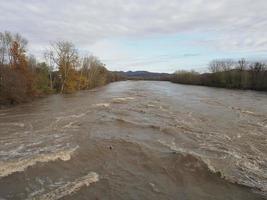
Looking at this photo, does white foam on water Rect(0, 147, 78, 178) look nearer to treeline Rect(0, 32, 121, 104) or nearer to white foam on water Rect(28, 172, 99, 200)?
white foam on water Rect(28, 172, 99, 200)

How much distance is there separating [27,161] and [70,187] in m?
2.80

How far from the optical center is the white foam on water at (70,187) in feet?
24.6

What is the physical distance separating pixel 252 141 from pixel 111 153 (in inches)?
277

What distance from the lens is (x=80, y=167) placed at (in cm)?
969

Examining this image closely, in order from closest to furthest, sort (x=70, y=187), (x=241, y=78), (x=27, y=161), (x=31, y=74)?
(x=70, y=187) → (x=27, y=161) → (x=31, y=74) → (x=241, y=78)

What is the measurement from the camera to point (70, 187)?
26.4ft

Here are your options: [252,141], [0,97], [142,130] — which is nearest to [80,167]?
[142,130]

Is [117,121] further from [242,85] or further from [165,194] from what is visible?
[242,85]

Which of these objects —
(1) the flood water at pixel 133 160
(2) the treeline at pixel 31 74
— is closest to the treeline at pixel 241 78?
(2) the treeline at pixel 31 74

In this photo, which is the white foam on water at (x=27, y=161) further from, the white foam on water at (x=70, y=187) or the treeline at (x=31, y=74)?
the treeline at (x=31, y=74)

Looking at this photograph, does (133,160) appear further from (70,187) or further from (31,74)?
(31,74)

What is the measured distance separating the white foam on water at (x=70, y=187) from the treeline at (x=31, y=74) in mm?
23171

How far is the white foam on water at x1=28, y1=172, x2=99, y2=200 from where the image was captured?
7.49m

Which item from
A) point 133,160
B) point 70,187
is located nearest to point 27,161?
point 70,187
